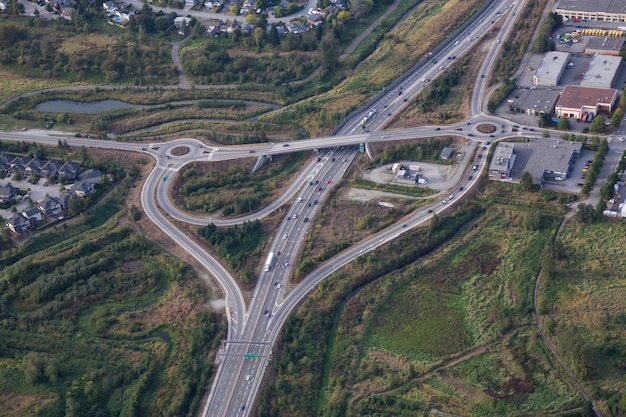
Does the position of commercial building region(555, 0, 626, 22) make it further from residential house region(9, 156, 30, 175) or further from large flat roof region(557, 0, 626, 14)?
residential house region(9, 156, 30, 175)

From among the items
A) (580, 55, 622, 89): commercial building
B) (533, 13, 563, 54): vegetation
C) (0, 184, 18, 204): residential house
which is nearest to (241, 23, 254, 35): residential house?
(533, 13, 563, 54): vegetation

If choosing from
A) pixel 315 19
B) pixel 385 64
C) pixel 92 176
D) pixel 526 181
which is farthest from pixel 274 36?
pixel 526 181

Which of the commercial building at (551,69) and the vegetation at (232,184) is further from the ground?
the commercial building at (551,69)

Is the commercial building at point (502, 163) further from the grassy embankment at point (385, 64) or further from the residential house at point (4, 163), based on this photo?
the residential house at point (4, 163)

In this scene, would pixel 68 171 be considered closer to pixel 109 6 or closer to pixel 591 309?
pixel 109 6

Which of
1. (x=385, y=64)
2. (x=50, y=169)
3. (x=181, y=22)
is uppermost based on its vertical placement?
(x=385, y=64)

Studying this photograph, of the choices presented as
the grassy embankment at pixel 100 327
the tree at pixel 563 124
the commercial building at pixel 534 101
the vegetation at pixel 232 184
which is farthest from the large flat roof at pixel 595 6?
the grassy embankment at pixel 100 327
